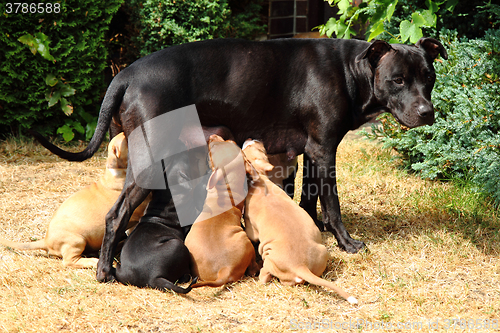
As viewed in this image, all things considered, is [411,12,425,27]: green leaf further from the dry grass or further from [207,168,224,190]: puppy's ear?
[207,168,224,190]: puppy's ear

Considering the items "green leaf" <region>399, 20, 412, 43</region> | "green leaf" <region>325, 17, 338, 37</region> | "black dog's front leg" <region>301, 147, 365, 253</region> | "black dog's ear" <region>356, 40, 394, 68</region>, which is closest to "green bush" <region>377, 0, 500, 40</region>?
"green leaf" <region>325, 17, 338, 37</region>

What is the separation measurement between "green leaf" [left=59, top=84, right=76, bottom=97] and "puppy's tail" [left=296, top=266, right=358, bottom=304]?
453cm

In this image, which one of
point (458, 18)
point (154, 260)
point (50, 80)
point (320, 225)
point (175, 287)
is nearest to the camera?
point (175, 287)

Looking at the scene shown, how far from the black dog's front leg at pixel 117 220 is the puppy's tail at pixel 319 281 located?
1.18 metres

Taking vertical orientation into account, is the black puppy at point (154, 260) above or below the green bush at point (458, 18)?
below

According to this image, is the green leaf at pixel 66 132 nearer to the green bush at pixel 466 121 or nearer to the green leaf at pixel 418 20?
the green bush at pixel 466 121

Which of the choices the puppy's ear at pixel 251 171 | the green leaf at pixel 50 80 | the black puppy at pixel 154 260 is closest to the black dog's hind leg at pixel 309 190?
the puppy's ear at pixel 251 171

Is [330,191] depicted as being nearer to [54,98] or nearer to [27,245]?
[27,245]

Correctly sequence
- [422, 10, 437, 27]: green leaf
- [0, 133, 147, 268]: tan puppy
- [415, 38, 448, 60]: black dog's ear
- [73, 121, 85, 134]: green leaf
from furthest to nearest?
[73, 121, 85, 134]: green leaf → [422, 10, 437, 27]: green leaf → [415, 38, 448, 60]: black dog's ear → [0, 133, 147, 268]: tan puppy

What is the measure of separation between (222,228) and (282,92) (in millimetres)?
1153

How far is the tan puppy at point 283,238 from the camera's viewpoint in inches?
113

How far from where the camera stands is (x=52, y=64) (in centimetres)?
607

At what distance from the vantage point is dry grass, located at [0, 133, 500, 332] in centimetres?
259

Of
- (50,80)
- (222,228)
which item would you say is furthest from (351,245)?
(50,80)
